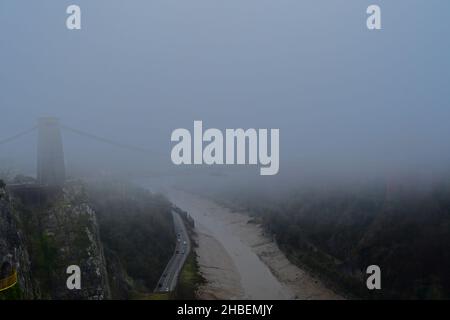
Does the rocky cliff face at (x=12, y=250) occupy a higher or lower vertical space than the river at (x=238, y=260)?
higher

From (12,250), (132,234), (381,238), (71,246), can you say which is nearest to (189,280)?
(132,234)

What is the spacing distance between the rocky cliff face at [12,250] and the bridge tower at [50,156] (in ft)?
2.34

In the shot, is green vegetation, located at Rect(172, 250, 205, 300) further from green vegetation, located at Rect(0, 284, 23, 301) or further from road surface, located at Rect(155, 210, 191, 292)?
green vegetation, located at Rect(0, 284, 23, 301)

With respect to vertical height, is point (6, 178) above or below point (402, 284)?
above

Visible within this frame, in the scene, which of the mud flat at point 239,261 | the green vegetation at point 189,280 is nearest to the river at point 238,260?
the mud flat at point 239,261

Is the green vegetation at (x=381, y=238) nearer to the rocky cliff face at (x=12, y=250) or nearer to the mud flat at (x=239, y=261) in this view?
the mud flat at (x=239, y=261)

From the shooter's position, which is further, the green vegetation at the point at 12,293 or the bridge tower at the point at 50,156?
the bridge tower at the point at 50,156

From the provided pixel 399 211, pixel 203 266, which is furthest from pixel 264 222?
pixel 399 211

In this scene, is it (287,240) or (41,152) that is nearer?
(41,152)

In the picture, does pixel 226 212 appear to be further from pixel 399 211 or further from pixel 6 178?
pixel 6 178

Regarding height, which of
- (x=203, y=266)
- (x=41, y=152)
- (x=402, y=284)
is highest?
(x=41, y=152)

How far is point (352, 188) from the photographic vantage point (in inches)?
291

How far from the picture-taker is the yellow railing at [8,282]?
4453 mm
